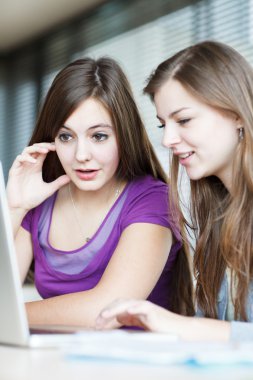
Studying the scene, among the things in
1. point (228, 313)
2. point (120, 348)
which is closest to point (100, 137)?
point (228, 313)

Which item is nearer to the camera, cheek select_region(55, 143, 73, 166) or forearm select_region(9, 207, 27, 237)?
cheek select_region(55, 143, 73, 166)

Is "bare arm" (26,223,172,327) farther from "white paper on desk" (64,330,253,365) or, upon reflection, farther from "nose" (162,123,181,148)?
"white paper on desk" (64,330,253,365)

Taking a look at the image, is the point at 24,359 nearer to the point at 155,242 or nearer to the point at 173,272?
the point at 155,242

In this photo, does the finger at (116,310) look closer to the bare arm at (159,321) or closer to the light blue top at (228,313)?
the bare arm at (159,321)

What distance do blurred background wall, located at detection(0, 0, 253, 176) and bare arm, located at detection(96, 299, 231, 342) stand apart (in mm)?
2536

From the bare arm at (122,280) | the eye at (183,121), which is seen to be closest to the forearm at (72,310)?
the bare arm at (122,280)

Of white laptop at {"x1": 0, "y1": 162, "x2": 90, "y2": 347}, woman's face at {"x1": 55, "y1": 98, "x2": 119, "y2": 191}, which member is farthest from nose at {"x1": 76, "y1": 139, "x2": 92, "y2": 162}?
white laptop at {"x1": 0, "y1": 162, "x2": 90, "y2": 347}

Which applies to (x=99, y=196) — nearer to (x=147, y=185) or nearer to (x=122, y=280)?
(x=147, y=185)

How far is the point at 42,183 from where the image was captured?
1942 millimetres

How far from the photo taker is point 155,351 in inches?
27.7

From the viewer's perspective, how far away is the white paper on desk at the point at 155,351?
0.67 metres

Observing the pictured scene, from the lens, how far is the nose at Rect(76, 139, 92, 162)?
5.59 feet

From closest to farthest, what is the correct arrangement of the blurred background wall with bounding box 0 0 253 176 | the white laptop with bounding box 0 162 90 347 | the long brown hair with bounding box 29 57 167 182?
1. the white laptop with bounding box 0 162 90 347
2. the long brown hair with bounding box 29 57 167 182
3. the blurred background wall with bounding box 0 0 253 176

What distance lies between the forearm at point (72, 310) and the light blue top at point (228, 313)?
0.93 feet
